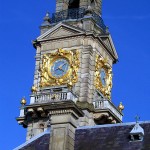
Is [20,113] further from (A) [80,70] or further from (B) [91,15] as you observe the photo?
(B) [91,15]

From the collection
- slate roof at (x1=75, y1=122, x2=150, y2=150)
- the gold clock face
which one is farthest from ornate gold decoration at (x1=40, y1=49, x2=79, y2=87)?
slate roof at (x1=75, y1=122, x2=150, y2=150)

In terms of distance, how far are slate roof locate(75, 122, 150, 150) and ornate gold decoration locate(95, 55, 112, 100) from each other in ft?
49.1

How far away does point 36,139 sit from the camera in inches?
1314

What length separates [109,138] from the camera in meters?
31.3

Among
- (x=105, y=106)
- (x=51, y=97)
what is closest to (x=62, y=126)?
(x=51, y=97)

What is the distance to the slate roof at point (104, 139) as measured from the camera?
98.6 ft

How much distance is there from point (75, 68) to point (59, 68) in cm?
158

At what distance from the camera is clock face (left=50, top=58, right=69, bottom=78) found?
4747 cm

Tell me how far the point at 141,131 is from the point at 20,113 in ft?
61.5

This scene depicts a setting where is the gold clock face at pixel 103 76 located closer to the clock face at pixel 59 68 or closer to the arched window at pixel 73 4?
the clock face at pixel 59 68

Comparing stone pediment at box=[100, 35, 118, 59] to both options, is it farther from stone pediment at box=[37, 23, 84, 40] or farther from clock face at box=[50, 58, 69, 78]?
clock face at box=[50, 58, 69, 78]

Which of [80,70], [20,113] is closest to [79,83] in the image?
[80,70]

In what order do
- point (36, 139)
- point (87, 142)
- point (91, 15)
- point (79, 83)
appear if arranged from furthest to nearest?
point (91, 15)
point (79, 83)
point (36, 139)
point (87, 142)

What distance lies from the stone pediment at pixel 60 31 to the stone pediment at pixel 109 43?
245cm
